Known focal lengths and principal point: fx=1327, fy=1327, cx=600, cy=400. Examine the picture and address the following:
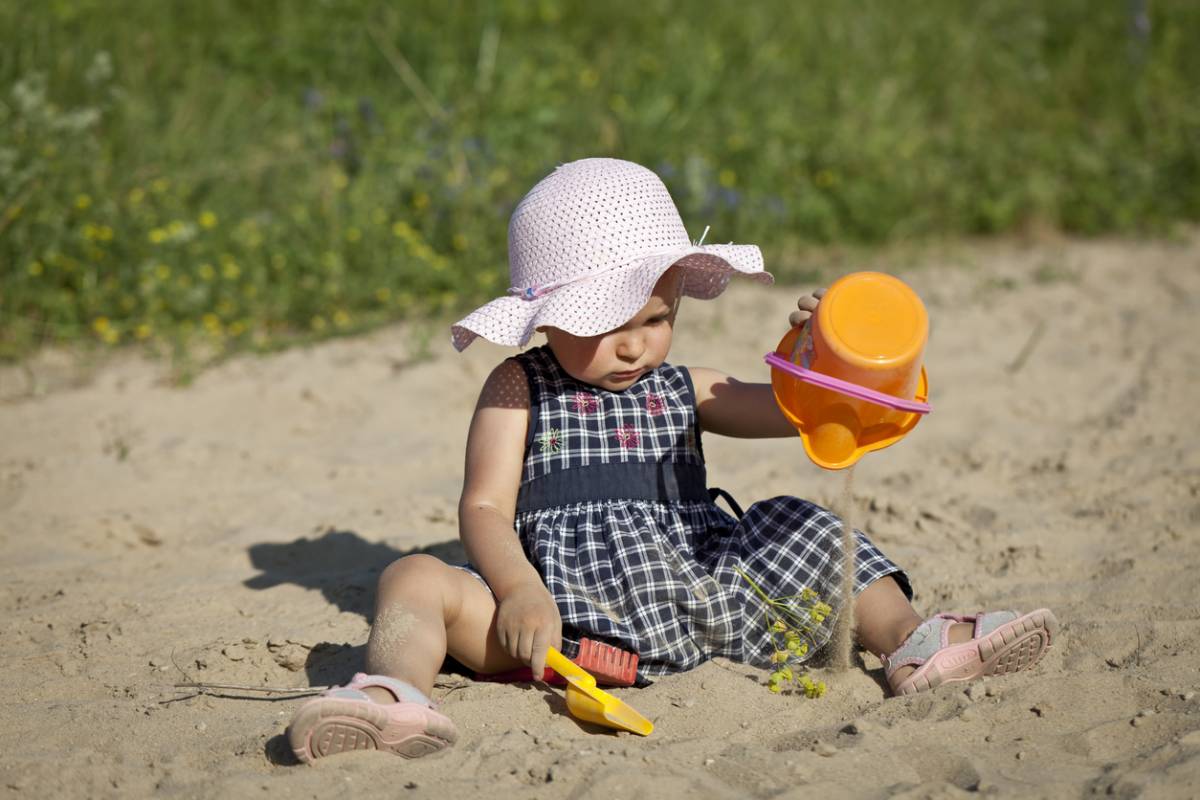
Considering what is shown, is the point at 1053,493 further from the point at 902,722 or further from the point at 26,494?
the point at 26,494

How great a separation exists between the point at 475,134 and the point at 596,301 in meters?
3.29

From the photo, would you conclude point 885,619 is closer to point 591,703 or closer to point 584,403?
point 591,703

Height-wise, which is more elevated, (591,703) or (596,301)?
(596,301)

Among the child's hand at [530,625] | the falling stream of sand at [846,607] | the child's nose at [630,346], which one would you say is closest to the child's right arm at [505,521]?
the child's hand at [530,625]

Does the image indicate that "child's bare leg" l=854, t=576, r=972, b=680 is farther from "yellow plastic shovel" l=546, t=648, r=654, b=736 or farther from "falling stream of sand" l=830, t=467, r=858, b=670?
"yellow plastic shovel" l=546, t=648, r=654, b=736

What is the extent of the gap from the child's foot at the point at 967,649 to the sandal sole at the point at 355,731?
0.83 meters

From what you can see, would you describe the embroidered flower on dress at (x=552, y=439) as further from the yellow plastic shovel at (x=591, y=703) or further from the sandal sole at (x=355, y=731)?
the sandal sole at (x=355, y=731)

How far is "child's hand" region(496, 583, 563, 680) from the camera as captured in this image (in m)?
2.26

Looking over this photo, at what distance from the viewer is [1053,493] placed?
11.5 feet

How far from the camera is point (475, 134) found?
5520 millimetres

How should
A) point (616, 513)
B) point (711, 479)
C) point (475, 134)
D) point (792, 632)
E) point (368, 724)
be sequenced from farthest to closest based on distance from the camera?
point (475, 134), point (711, 479), point (616, 513), point (792, 632), point (368, 724)

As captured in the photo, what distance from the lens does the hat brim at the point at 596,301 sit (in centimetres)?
236

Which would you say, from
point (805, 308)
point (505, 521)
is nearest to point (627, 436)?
point (505, 521)

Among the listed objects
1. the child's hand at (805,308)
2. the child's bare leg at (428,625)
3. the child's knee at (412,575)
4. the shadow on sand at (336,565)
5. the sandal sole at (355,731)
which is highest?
the child's hand at (805,308)
